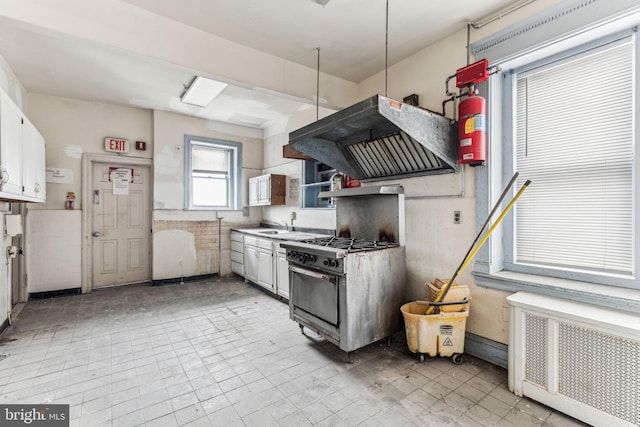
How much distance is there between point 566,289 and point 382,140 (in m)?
1.93

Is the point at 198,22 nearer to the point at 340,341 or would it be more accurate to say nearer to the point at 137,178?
the point at 340,341

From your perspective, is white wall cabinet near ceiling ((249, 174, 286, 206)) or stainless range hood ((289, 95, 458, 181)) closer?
stainless range hood ((289, 95, 458, 181))

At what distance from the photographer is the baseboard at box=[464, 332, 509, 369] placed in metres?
2.45

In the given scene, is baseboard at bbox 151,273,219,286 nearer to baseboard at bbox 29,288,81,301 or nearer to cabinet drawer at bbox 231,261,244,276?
cabinet drawer at bbox 231,261,244,276

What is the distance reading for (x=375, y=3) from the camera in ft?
7.98

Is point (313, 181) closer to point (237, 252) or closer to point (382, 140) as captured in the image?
point (237, 252)

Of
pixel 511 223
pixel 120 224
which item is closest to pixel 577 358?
pixel 511 223

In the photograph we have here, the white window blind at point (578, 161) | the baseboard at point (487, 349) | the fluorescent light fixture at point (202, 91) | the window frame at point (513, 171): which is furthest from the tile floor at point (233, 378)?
the fluorescent light fixture at point (202, 91)

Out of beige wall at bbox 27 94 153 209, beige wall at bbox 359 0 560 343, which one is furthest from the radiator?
beige wall at bbox 27 94 153 209

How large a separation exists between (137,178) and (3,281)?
2495mm

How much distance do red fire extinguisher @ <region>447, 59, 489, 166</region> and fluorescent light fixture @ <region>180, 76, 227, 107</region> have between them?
9.73ft

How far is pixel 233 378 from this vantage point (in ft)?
7.65

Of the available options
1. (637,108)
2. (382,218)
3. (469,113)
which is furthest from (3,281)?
(637,108)

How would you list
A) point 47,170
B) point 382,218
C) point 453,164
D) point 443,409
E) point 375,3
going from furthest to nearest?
1. point 47,170
2. point 382,218
3. point 453,164
4. point 375,3
5. point 443,409
